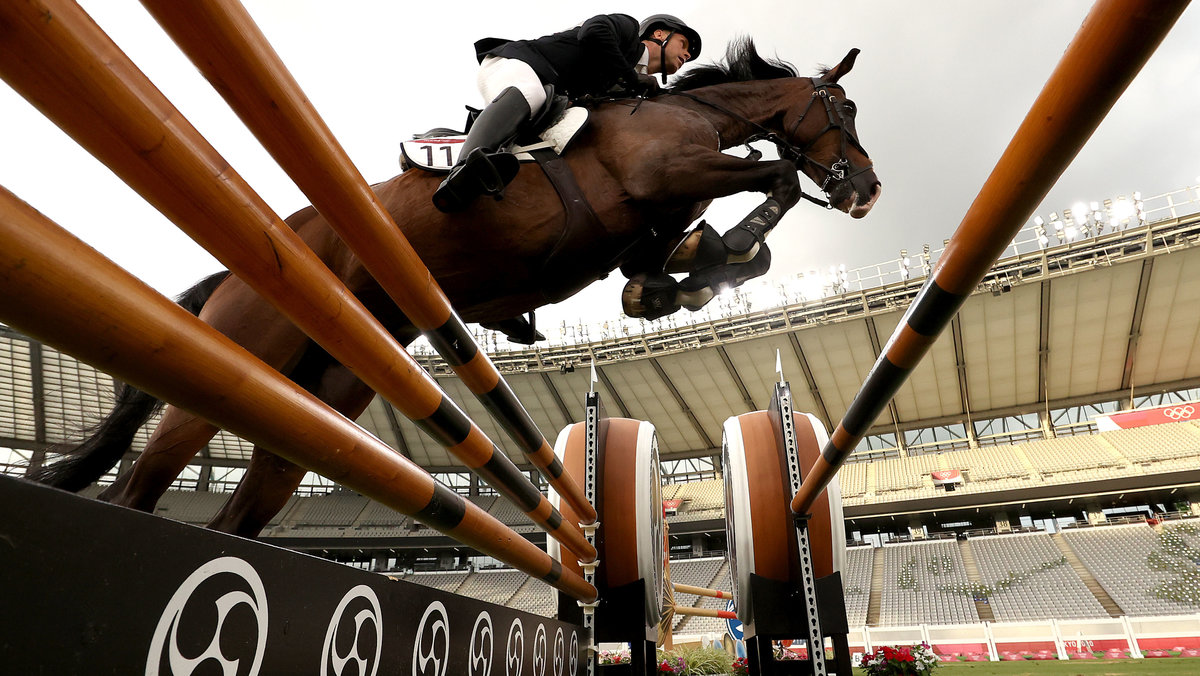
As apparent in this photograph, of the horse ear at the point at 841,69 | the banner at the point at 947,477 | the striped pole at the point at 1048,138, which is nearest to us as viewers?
the striped pole at the point at 1048,138

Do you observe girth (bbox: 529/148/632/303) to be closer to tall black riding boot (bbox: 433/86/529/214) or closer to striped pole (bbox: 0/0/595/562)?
tall black riding boot (bbox: 433/86/529/214)

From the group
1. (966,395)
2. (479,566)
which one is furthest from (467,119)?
(479,566)

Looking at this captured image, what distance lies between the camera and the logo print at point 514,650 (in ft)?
4.10

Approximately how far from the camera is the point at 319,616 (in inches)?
24.5

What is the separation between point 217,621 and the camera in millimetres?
485

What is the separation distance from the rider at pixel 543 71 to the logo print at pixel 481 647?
3.20 ft

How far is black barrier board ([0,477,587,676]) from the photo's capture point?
345 millimetres

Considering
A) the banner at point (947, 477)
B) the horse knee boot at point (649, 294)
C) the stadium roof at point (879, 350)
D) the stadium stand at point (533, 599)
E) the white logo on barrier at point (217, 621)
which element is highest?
the stadium roof at point (879, 350)

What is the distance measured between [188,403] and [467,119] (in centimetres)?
182

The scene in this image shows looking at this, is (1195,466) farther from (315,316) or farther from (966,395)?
(315,316)

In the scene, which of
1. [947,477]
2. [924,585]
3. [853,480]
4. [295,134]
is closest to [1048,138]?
[295,134]

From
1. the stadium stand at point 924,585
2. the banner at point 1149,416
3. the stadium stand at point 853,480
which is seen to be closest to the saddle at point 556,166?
the stadium stand at point 924,585

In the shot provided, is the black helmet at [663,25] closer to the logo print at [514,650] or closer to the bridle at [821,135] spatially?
the bridle at [821,135]

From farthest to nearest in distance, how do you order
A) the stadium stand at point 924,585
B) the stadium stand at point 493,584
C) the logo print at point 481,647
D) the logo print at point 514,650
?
the stadium stand at point 493,584, the stadium stand at point 924,585, the logo print at point 514,650, the logo print at point 481,647
